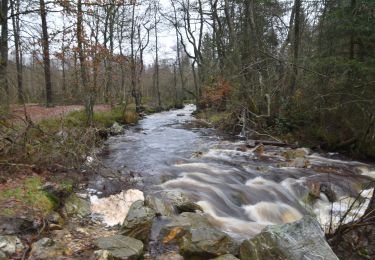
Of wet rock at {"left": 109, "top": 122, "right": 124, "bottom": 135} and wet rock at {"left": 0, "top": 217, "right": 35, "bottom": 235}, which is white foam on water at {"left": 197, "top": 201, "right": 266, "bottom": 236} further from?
wet rock at {"left": 109, "top": 122, "right": 124, "bottom": 135}

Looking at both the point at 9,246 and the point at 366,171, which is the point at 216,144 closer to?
the point at 366,171

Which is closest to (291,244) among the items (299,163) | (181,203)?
(181,203)

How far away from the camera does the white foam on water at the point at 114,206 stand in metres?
6.62

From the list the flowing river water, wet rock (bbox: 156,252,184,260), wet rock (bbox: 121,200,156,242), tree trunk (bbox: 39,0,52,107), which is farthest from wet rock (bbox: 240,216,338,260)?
tree trunk (bbox: 39,0,52,107)

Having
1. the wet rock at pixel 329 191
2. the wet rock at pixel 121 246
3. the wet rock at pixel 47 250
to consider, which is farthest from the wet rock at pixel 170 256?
the wet rock at pixel 329 191

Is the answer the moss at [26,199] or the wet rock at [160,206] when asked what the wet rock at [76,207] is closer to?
the moss at [26,199]

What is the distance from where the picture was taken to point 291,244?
472 centimetres

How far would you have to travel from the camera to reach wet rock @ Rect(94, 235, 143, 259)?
488cm

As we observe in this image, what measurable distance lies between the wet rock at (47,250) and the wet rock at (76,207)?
1380 millimetres

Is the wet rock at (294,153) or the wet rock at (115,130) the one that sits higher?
the wet rock at (115,130)

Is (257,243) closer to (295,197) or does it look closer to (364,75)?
(295,197)

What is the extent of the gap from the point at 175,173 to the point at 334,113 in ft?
21.1

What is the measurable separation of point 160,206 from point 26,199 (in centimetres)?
242

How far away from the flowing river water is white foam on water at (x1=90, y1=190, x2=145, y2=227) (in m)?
0.60
